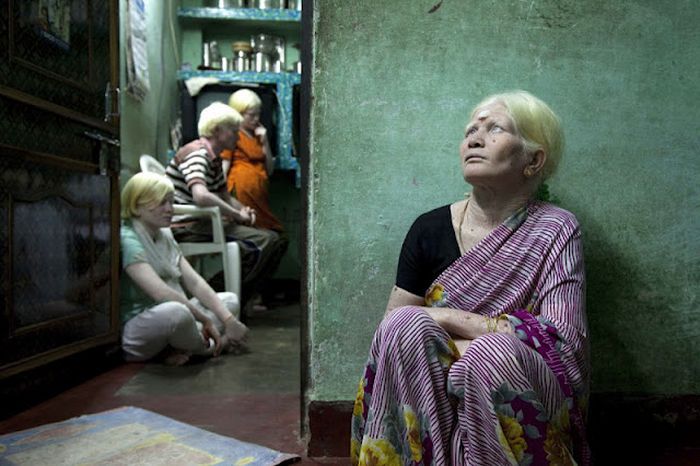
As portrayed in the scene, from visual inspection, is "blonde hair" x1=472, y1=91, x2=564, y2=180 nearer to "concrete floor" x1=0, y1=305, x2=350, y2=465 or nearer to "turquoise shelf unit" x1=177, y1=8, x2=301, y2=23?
"concrete floor" x1=0, y1=305, x2=350, y2=465

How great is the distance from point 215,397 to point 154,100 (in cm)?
270

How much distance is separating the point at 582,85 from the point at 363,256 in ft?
2.52

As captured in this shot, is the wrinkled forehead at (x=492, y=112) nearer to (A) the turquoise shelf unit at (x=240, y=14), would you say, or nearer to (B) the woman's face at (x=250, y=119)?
(B) the woman's face at (x=250, y=119)

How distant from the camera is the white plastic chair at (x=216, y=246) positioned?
11.7 ft


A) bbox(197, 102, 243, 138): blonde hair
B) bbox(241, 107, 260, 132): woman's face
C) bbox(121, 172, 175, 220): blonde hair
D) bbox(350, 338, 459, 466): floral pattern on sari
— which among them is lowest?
bbox(350, 338, 459, 466): floral pattern on sari

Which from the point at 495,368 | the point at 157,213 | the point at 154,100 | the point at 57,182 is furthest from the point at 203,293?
the point at 495,368

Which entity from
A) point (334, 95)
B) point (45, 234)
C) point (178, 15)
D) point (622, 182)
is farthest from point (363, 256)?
point (178, 15)

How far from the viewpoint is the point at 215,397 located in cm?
231

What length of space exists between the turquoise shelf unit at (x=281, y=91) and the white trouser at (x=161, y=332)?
2.45 meters

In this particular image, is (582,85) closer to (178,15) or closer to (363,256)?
(363,256)

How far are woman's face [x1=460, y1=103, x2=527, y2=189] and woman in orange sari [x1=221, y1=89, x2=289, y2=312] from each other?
9.55ft

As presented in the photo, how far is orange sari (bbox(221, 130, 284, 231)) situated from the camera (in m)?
4.38

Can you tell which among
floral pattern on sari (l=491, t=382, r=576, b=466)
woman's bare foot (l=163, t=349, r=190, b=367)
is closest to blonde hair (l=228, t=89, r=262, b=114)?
woman's bare foot (l=163, t=349, r=190, b=367)

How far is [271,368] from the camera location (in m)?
2.78
